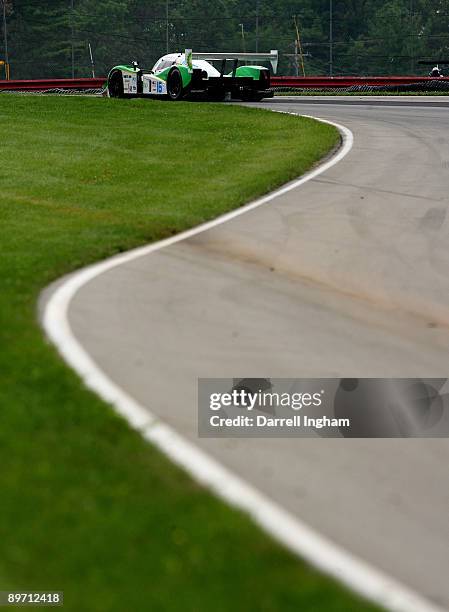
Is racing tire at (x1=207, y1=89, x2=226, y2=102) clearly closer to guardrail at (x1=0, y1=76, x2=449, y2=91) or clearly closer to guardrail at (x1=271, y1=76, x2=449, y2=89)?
guardrail at (x1=0, y1=76, x2=449, y2=91)

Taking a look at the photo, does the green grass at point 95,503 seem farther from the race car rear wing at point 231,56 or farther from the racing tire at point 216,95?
the racing tire at point 216,95

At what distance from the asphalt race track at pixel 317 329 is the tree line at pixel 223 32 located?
57.3 metres

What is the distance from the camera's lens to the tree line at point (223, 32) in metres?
73.9

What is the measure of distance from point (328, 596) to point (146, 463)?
1.51 meters

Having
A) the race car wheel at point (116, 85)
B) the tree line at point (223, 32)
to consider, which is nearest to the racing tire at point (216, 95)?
the race car wheel at point (116, 85)

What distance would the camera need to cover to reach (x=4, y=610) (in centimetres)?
410

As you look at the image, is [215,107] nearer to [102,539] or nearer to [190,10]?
Answer: [102,539]

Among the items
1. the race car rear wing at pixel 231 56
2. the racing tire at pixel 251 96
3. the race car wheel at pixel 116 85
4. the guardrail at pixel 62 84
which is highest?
the race car rear wing at pixel 231 56

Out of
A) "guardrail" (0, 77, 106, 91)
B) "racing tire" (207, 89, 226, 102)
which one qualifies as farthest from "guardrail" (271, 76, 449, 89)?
"racing tire" (207, 89, 226, 102)

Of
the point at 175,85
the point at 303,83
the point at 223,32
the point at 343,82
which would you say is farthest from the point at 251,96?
the point at 223,32

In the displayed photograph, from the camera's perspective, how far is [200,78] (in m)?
32.7

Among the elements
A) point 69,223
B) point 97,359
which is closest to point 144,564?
point 97,359

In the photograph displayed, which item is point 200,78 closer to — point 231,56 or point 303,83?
point 231,56

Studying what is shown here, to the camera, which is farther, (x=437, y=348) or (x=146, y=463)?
(x=437, y=348)
